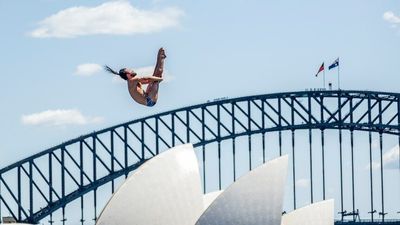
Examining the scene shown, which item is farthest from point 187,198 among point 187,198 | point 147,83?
point 147,83

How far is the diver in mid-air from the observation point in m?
82.9

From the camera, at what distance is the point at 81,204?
133m

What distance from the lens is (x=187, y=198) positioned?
3474 inches

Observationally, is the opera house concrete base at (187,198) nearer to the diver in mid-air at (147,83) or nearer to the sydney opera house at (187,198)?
the sydney opera house at (187,198)

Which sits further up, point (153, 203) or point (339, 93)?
point (339, 93)

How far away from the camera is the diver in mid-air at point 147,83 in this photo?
82.9 metres

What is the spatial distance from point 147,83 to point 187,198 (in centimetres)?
854

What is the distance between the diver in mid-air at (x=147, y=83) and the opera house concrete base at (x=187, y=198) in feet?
21.7

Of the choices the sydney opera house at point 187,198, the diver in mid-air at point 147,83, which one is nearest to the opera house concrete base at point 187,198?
the sydney opera house at point 187,198

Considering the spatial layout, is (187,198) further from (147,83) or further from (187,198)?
(147,83)

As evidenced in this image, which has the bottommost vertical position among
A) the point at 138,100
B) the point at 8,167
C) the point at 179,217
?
the point at 179,217

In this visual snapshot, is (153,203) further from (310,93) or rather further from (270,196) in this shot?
(310,93)

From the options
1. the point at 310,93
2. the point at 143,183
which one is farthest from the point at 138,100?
the point at 310,93

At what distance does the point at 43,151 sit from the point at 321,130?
26.4 m
